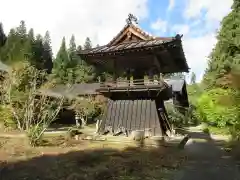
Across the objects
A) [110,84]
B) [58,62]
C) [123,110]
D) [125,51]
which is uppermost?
[58,62]

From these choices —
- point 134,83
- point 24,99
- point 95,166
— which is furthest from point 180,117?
point 95,166

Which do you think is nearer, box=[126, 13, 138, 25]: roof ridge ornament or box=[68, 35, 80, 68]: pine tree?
box=[126, 13, 138, 25]: roof ridge ornament

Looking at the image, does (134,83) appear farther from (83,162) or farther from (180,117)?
(180,117)

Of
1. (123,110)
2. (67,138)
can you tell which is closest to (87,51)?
(123,110)

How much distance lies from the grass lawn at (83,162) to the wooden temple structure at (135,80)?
298 centimetres

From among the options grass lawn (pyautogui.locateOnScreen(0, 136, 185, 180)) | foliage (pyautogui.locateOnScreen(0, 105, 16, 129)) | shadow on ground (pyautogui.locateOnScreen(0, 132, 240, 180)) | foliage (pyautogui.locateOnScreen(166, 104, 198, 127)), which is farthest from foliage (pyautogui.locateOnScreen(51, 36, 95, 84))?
shadow on ground (pyautogui.locateOnScreen(0, 132, 240, 180))

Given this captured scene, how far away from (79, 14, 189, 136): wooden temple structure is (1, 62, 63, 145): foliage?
3.65 m

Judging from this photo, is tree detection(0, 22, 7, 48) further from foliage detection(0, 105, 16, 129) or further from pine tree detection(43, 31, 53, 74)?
foliage detection(0, 105, 16, 129)

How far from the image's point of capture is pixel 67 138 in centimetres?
1616

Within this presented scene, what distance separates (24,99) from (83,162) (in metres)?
11.7

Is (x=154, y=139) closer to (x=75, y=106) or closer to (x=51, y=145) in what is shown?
(x=51, y=145)

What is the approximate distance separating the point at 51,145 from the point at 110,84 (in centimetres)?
583

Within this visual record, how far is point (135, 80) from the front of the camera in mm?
16609

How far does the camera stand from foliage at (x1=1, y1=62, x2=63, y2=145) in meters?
16.0
